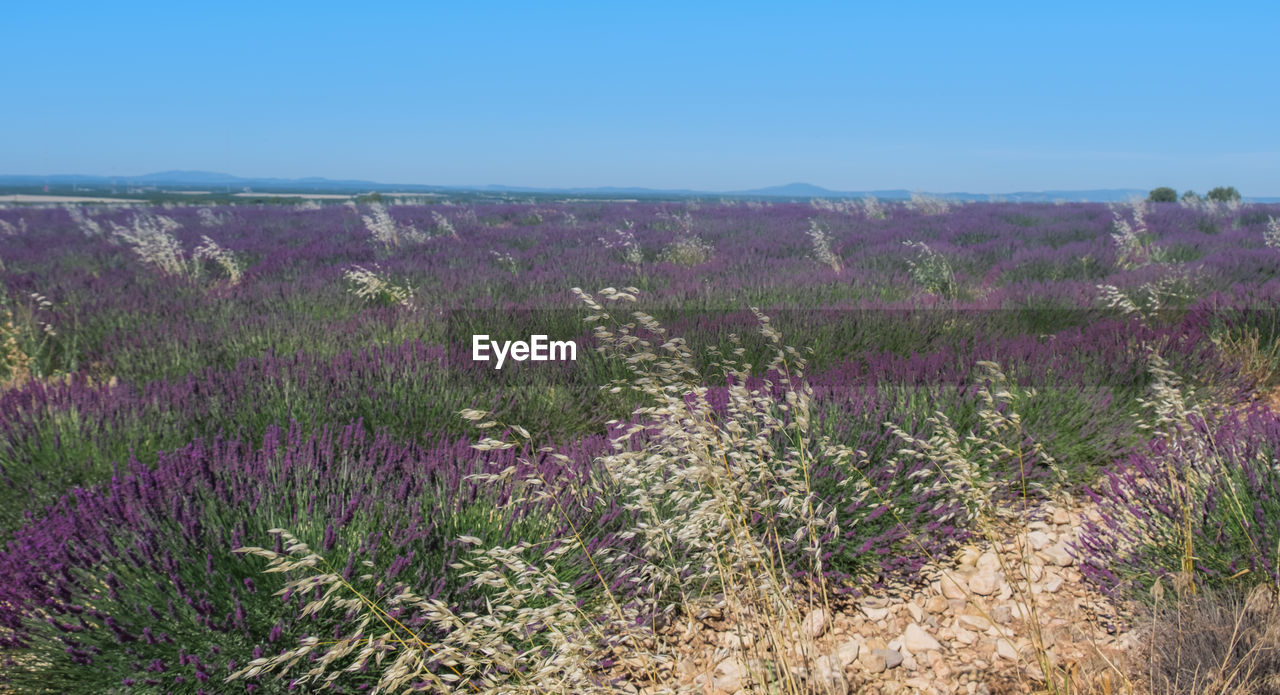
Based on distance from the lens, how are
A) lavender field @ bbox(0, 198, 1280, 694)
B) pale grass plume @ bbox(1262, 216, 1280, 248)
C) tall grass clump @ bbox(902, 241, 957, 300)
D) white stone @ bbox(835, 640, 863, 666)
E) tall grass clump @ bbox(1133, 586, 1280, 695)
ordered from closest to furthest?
tall grass clump @ bbox(1133, 586, 1280, 695), lavender field @ bbox(0, 198, 1280, 694), white stone @ bbox(835, 640, 863, 666), tall grass clump @ bbox(902, 241, 957, 300), pale grass plume @ bbox(1262, 216, 1280, 248)

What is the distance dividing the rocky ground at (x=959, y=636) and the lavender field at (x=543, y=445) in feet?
0.36

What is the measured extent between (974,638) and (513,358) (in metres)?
3.23

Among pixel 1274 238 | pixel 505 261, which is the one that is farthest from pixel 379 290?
pixel 1274 238

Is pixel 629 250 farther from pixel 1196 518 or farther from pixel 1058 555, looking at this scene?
pixel 1196 518

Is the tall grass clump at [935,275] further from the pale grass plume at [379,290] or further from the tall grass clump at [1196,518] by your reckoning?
the pale grass plume at [379,290]

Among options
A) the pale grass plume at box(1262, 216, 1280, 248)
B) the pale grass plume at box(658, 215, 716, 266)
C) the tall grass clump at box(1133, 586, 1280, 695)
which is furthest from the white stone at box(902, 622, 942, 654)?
the pale grass plume at box(1262, 216, 1280, 248)

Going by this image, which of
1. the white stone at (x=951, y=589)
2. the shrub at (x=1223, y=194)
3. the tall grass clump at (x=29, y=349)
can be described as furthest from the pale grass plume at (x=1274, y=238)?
the shrub at (x=1223, y=194)

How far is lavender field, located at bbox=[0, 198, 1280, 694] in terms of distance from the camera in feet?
6.25

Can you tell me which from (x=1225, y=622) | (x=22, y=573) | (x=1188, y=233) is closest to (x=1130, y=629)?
(x=1225, y=622)

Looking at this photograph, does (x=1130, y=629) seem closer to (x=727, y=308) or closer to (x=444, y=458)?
(x=444, y=458)

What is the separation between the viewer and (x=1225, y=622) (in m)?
1.97

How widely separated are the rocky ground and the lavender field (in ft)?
0.36

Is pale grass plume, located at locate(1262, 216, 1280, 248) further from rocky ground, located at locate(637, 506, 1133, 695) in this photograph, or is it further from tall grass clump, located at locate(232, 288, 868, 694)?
tall grass clump, located at locate(232, 288, 868, 694)

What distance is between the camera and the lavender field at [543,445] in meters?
1.91
